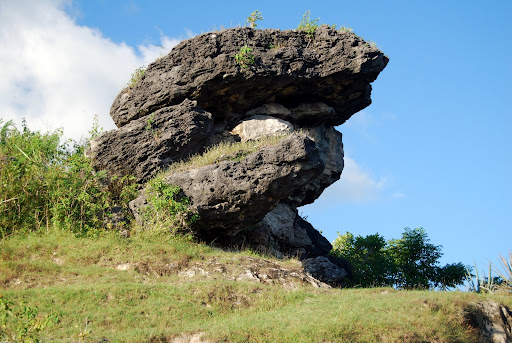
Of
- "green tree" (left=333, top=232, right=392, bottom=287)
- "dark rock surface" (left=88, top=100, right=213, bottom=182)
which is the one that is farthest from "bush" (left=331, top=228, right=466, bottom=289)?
"dark rock surface" (left=88, top=100, right=213, bottom=182)

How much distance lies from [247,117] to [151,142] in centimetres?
464

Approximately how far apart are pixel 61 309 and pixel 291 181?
28.3ft

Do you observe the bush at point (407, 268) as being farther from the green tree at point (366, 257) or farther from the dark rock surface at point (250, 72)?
the dark rock surface at point (250, 72)

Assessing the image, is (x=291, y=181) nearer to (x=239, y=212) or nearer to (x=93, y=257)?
(x=239, y=212)

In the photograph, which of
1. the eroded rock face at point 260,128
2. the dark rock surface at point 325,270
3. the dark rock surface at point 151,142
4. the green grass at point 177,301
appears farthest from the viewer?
the eroded rock face at point 260,128

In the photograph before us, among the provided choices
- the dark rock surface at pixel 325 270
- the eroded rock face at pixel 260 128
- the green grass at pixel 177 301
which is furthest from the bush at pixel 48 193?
the dark rock surface at pixel 325 270

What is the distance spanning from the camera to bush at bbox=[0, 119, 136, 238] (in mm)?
17375

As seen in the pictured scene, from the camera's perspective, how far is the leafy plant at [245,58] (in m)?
21.2

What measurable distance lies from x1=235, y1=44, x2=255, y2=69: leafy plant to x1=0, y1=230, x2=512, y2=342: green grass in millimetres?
8034

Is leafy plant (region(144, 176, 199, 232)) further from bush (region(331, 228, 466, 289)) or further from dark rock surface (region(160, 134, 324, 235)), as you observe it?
bush (region(331, 228, 466, 289))

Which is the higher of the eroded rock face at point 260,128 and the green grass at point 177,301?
the eroded rock face at point 260,128

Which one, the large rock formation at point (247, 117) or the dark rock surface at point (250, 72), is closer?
the large rock formation at point (247, 117)

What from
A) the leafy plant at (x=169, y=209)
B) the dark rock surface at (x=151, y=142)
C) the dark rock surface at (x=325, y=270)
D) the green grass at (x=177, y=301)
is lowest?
the green grass at (x=177, y=301)

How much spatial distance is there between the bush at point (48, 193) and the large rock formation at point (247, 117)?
1.39 m
